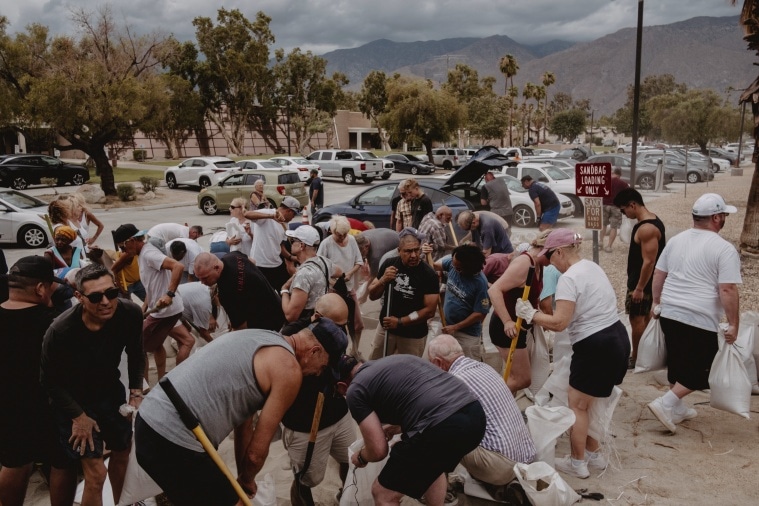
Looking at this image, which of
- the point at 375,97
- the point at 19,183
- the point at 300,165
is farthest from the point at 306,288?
the point at 375,97

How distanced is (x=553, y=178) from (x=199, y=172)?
658 inches

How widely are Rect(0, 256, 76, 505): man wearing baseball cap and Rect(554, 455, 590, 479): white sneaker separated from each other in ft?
10.6

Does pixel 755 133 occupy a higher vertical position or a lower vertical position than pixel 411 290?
higher

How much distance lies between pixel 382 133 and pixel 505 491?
59.4 m

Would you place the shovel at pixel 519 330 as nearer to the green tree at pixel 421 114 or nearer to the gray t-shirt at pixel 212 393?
the gray t-shirt at pixel 212 393

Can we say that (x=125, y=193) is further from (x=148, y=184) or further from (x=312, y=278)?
(x=312, y=278)

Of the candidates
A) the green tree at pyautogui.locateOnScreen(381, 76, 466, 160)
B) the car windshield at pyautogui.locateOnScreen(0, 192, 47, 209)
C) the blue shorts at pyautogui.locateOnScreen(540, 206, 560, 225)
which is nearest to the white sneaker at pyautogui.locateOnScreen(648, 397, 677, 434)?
the blue shorts at pyautogui.locateOnScreen(540, 206, 560, 225)

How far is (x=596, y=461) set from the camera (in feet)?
14.1

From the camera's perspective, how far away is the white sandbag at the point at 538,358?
496cm

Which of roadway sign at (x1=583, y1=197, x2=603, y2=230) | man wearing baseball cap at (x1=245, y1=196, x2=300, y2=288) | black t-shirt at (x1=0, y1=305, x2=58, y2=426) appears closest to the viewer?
black t-shirt at (x1=0, y1=305, x2=58, y2=426)

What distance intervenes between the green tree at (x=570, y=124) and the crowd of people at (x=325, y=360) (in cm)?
9276

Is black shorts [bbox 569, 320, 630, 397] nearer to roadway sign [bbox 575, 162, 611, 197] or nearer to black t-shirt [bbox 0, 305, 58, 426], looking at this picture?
roadway sign [bbox 575, 162, 611, 197]

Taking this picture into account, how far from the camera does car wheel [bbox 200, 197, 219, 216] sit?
20.5 metres

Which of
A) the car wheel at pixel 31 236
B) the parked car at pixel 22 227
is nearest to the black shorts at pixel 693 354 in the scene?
the parked car at pixel 22 227
